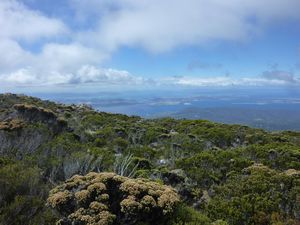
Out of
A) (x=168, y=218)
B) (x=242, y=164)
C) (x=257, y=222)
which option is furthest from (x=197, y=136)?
(x=168, y=218)

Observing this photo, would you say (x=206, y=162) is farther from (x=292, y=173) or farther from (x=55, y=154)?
(x=55, y=154)

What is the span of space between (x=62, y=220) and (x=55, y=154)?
1142 cm

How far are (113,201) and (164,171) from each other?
816 centimetres

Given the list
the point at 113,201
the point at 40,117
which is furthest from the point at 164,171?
the point at 40,117

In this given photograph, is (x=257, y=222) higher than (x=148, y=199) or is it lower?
lower

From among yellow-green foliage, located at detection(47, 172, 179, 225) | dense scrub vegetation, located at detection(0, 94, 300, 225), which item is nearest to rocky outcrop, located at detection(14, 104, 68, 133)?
dense scrub vegetation, located at detection(0, 94, 300, 225)

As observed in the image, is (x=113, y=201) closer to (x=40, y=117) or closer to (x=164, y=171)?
(x=164, y=171)

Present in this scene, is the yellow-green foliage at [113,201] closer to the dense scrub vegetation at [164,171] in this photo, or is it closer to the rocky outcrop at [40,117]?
the dense scrub vegetation at [164,171]

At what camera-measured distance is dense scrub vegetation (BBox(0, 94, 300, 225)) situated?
12.3 meters

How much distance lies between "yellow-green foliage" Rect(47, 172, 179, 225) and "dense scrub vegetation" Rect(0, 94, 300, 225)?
8 cm

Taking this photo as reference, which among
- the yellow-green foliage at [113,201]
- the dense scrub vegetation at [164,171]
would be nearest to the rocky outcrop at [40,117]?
the dense scrub vegetation at [164,171]

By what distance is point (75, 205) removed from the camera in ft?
36.3

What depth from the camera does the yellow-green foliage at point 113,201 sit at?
1052cm

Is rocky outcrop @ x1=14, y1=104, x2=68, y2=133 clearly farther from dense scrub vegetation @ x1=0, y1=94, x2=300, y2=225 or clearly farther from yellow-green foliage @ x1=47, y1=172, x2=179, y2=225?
yellow-green foliage @ x1=47, y1=172, x2=179, y2=225
